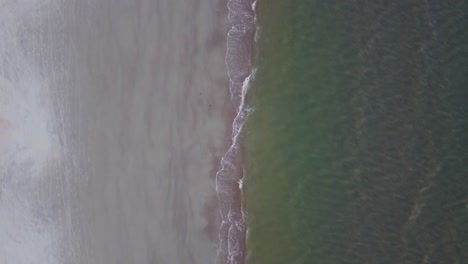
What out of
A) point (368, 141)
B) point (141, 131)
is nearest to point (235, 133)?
point (141, 131)

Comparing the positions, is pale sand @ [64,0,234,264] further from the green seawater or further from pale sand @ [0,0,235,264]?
the green seawater

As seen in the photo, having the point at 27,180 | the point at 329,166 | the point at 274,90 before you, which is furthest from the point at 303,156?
the point at 27,180

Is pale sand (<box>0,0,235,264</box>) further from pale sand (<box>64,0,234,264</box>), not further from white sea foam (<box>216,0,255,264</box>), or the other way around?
white sea foam (<box>216,0,255,264</box>)

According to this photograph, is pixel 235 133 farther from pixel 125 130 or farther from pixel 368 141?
pixel 368 141

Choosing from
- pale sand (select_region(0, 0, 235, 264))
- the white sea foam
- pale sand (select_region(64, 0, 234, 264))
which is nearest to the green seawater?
the white sea foam

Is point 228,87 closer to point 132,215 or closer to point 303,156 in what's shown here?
point 303,156
